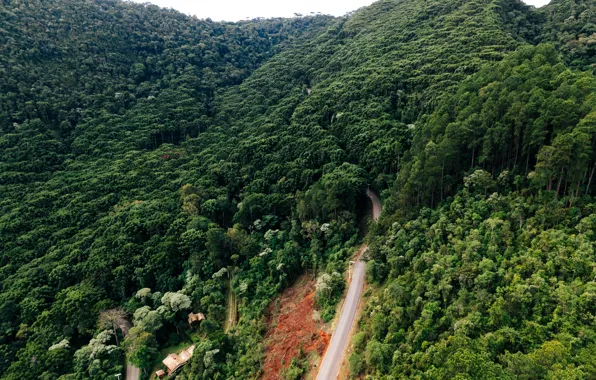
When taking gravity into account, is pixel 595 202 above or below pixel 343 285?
above

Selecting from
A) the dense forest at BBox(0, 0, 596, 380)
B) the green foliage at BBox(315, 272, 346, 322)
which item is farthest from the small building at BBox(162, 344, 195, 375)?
the green foliage at BBox(315, 272, 346, 322)

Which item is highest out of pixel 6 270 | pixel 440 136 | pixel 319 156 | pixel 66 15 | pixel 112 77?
pixel 66 15

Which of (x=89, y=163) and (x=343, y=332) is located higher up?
(x=89, y=163)

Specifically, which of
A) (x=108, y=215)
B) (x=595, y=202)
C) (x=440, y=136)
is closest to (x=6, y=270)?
(x=108, y=215)

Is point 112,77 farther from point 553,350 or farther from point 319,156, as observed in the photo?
point 553,350

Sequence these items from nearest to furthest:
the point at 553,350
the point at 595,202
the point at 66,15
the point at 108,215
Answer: the point at 553,350
the point at 595,202
the point at 108,215
the point at 66,15

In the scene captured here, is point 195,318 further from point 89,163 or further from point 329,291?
point 89,163

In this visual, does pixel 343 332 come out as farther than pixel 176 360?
No

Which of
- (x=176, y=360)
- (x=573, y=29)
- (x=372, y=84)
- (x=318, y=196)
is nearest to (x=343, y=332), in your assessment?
(x=176, y=360)
